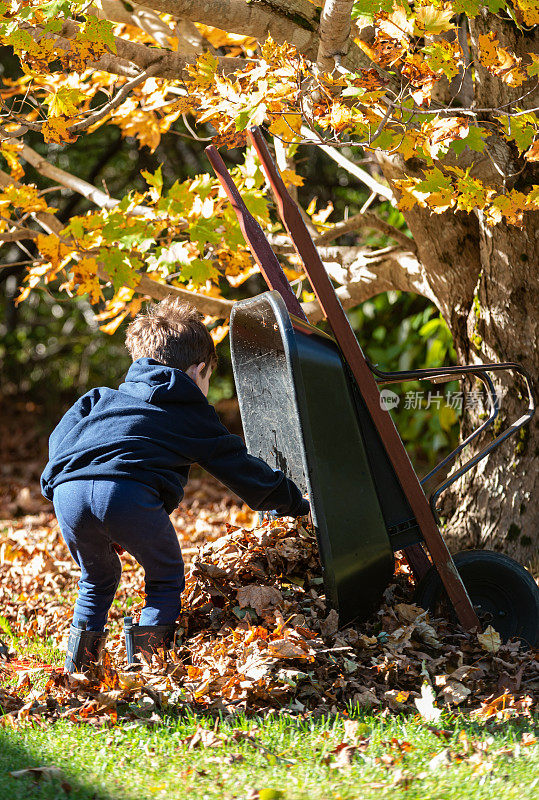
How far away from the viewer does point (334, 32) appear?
307 cm

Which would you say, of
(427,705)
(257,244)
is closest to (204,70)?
(257,244)

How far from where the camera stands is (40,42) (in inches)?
127

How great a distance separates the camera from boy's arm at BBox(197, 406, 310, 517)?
3.00 meters

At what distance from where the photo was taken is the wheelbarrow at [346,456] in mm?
2879

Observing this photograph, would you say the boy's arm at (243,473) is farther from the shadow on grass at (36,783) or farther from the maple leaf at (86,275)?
the maple leaf at (86,275)

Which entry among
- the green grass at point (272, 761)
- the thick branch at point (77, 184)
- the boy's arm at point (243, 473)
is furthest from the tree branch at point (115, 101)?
the green grass at point (272, 761)

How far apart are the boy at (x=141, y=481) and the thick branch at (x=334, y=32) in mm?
1245

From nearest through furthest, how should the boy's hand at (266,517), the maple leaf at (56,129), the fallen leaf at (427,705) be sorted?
the fallen leaf at (427,705), the maple leaf at (56,129), the boy's hand at (266,517)

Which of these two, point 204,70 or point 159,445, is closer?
point 159,445

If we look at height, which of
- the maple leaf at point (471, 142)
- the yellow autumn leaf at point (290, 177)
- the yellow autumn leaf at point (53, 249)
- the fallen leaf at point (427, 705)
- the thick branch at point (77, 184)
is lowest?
the fallen leaf at point (427, 705)

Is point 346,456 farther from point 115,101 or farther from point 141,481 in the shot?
point 115,101

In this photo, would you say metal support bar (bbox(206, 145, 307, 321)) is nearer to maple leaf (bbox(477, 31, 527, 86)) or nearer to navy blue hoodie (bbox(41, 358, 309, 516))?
navy blue hoodie (bbox(41, 358, 309, 516))

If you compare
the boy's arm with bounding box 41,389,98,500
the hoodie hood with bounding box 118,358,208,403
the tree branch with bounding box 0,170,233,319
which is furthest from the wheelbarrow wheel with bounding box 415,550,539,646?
the tree branch with bounding box 0,170,233,319

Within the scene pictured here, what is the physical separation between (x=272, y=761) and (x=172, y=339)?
1.51 m
